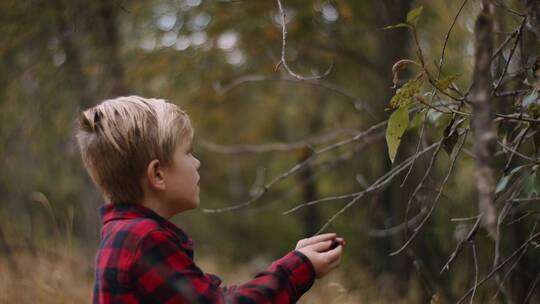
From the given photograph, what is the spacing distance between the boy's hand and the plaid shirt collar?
291 millimetres

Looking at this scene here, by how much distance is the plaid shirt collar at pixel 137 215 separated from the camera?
60.3 inches

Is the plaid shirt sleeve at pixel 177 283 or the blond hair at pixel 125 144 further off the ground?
the blond hair at pixel 125 144

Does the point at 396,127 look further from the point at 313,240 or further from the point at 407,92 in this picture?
the point at 313,240

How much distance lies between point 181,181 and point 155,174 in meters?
0.07

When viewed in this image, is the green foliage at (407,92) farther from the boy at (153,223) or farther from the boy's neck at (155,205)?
the boy's neck at (155,205)

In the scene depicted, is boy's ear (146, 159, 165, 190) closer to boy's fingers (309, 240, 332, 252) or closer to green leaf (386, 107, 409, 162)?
boy's fingers (309, 240, 332, 252)

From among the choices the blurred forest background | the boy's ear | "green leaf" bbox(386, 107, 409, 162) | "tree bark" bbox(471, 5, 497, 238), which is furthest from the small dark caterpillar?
the blurred forest background

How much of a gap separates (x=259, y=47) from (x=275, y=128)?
3946mm

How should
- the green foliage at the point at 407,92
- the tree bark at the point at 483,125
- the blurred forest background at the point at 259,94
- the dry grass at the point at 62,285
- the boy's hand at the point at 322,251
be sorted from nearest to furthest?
the tree bark at the point at 483,125
the green foliage at the point at 407,92
the boy's hand at the point at 322,251
the blurred forest background at the point at 259,94
the dry grass at the point at 62,285

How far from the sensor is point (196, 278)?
1442 millimetres

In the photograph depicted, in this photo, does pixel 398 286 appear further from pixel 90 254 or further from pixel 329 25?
pixel 90 254

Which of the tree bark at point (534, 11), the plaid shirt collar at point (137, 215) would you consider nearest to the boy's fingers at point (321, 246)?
the plaid shirt collar at point (137, 215)

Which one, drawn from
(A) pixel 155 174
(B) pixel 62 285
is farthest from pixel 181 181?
(B) pixel 62 285

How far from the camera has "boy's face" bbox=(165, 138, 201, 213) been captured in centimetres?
160
